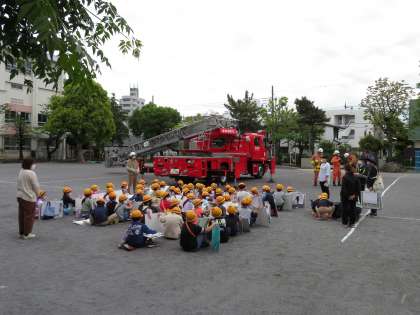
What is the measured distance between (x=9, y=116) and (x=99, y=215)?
1631 inches

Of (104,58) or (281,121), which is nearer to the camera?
(104,58)

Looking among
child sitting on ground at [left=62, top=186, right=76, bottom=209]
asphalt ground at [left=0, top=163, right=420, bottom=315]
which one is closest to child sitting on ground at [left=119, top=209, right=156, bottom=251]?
asphalt ground at [left=0, top=163, right=420, bottom=315]

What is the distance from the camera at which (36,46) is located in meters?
3.13

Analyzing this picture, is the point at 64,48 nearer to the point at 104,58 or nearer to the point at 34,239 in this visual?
the point at 104,58

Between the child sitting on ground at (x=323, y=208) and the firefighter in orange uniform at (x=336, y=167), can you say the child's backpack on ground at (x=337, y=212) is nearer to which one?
the child sitting on ground at (x=323, y=208)

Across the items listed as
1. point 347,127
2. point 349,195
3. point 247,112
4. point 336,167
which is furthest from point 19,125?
point 347,127

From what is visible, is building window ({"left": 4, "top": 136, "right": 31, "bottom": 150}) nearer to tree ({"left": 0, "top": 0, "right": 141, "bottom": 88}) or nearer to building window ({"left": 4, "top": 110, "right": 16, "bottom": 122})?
building window ({"left": 4, "top": 110, "right": 16, "bottom": 122})

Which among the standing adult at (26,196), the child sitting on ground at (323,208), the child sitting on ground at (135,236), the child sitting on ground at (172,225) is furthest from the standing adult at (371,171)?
the standing adult at (26,196)

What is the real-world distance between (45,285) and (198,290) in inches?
81.1

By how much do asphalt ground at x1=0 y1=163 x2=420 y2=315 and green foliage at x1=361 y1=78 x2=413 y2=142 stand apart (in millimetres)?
33341

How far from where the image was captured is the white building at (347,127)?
6425 centimetres

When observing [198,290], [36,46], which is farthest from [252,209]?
[36,46]

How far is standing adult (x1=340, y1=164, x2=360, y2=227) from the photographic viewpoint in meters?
9.62

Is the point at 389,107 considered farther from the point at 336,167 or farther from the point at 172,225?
the point at 172,225
